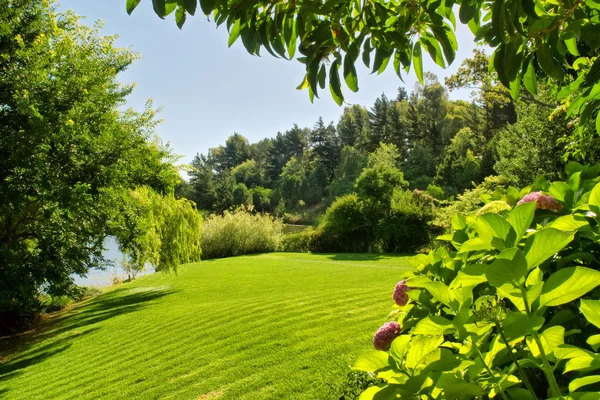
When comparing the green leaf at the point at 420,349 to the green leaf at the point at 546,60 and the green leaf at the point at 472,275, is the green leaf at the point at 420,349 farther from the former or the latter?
the green leaf at the point at 546,60

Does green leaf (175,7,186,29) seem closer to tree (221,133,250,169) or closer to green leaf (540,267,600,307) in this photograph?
green leaf (540,267,600,307)

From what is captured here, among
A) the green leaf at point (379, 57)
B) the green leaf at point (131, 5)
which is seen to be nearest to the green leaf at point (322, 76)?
the green leaf at point (379, 57)

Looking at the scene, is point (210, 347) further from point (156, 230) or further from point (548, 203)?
point (156, 230)

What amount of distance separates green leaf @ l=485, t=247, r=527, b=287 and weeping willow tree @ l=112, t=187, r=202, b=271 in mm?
8944

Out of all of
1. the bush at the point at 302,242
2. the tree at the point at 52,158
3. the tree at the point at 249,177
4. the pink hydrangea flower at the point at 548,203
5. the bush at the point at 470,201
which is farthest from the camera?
the tree at the point at 249,177

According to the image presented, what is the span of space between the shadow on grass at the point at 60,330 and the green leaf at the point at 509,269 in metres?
7.89

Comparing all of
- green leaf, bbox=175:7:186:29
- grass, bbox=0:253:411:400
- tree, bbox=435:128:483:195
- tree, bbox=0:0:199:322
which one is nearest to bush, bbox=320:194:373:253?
grass, bbox=0:253:411:400

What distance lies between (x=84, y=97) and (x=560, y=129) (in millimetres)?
13605

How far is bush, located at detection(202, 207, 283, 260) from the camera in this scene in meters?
20.0

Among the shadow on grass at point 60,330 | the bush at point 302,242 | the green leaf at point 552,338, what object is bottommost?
the shadow on grass at point 60,330

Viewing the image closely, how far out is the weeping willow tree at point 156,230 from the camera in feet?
28.6

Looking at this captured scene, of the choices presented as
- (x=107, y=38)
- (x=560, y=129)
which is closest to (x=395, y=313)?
(x=107, y=38)

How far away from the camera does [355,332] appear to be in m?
4.24

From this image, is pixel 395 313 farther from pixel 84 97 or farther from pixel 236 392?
pixel 84 97
